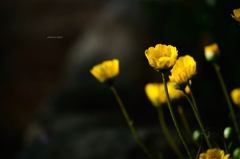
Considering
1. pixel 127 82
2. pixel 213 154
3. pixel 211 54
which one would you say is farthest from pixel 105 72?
pixel 127 82

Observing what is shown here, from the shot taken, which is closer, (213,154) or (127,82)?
(213,154)

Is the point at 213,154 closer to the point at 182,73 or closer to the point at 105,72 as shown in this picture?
the point at 182,73

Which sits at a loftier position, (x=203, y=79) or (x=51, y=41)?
(x=51, y=41)

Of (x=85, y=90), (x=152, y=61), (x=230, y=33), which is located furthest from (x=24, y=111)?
(x=152, y=61)

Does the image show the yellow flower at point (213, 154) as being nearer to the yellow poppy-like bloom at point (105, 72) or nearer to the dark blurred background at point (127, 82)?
the yellow poppy-like bloom at point (105, 72)

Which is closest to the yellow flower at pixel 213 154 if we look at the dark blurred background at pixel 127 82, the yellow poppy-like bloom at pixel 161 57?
the yellow poppy-like bloom at pixel 161 57

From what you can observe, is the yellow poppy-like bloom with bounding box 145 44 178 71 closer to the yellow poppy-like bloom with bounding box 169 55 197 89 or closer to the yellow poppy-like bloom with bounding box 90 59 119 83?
the yellow poppy-like bloom with bounding box 169 55 197 89

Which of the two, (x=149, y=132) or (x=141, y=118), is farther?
(x=141, y=118)

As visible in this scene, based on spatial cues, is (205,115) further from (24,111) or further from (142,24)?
(24,111)
